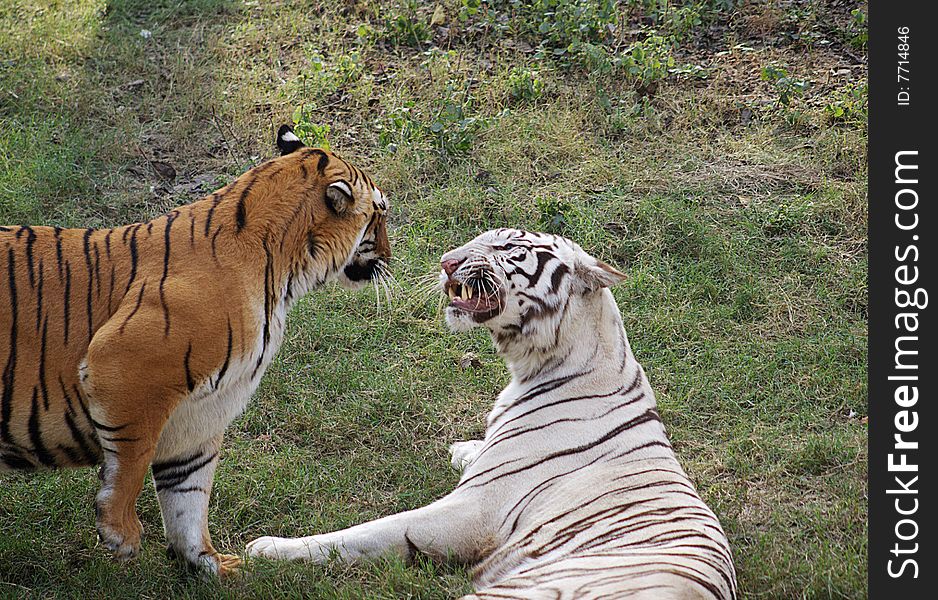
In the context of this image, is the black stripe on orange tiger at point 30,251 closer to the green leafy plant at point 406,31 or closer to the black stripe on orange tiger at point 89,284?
the black stripe on orange tiger at point 89,284

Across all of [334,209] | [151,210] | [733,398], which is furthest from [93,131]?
[733,398]

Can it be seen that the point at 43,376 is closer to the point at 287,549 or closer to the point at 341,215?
the point at 287,549

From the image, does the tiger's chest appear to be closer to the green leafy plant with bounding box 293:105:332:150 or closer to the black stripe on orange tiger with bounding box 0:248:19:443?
the black stripe on orange tiger with bounding box 0:248:19:443

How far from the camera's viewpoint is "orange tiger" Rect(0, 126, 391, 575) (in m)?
3.02

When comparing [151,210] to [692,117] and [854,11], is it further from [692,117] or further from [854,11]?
[854,11]

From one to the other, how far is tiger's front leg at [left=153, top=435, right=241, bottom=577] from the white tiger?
0.19 meters

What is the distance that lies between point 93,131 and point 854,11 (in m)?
5.38

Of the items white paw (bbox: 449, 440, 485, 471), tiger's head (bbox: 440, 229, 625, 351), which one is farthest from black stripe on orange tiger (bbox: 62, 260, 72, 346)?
white paw (bbox: 449, 440, 485, 471)

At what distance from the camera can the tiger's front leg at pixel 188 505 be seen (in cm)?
343

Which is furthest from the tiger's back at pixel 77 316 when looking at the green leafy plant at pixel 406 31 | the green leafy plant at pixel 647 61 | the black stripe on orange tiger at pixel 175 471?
the green leafy plant at pixel 406 31

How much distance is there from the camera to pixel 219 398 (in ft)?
10.6
